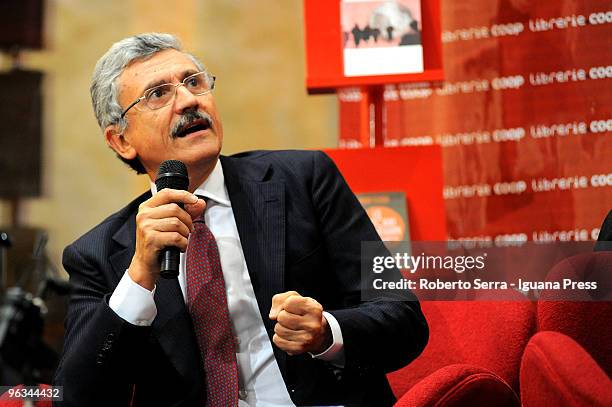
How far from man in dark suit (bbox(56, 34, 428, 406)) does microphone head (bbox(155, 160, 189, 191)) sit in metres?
0.05

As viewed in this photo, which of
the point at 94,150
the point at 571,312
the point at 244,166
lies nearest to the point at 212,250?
the point at 244,166

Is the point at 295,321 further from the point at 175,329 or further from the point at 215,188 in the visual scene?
the point at 215,188

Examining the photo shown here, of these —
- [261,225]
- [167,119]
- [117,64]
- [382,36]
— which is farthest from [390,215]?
[117,64]

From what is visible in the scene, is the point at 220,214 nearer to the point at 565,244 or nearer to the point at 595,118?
the point at 565,244

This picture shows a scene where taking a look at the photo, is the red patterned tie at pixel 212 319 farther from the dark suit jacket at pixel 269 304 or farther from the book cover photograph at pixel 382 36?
the book cover photograph at pixel 382 36

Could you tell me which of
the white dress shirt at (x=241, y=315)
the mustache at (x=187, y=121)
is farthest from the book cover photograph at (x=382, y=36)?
the white dress shirt at (x=241, y=315)

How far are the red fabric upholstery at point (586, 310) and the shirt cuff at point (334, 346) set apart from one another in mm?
448

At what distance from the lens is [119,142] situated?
82.7 inches

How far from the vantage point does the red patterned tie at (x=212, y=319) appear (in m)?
1.75

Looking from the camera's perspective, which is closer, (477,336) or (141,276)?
(141,276)

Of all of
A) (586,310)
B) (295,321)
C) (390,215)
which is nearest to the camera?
(295,321)

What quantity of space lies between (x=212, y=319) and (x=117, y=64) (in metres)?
0.66

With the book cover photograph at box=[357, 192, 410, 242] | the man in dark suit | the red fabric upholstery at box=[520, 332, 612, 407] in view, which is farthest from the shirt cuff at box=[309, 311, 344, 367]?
the book cover photograph at box=[357, 192, 410, 242]

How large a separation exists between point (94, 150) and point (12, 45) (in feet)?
2.13
